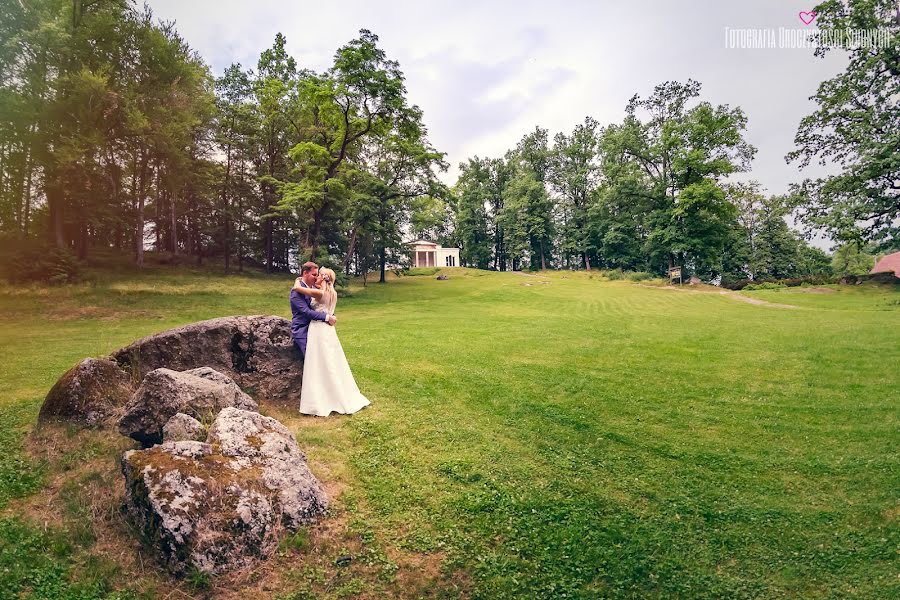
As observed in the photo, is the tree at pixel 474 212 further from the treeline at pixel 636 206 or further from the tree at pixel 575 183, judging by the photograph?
the tree at pixel 575 183

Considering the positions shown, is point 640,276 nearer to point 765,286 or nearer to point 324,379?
point 765,286

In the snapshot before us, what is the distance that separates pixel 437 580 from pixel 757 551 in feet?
12.2

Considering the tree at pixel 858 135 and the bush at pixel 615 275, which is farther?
the bush at pixel 615 275

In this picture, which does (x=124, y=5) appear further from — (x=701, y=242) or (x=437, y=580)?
(x=701, y=242)

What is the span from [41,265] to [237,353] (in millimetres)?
24925

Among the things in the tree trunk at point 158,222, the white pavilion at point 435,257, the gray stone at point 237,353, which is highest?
the tree trunk at point 158,222

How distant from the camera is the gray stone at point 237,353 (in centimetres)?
794

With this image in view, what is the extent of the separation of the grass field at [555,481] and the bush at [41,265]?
549 inches

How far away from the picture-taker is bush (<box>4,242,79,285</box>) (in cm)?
2320

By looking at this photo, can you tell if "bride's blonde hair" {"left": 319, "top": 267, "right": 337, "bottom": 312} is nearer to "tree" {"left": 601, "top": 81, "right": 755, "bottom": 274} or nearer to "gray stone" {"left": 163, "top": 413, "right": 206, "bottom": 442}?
"gray stone" {"left": 163, "top": 413, "right": 206, "bottom": 442}

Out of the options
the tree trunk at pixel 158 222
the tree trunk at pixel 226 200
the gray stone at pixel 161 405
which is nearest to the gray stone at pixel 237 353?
the gray stone at pixel 161 405

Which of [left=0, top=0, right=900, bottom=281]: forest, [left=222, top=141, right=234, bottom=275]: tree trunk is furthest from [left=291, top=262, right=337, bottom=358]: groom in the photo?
[left=222, top=141, right=234, bottom=275]: tree trunk

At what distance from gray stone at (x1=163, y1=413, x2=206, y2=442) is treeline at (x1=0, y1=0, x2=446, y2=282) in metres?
24.0

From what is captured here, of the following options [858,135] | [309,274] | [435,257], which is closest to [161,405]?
[309,274]
